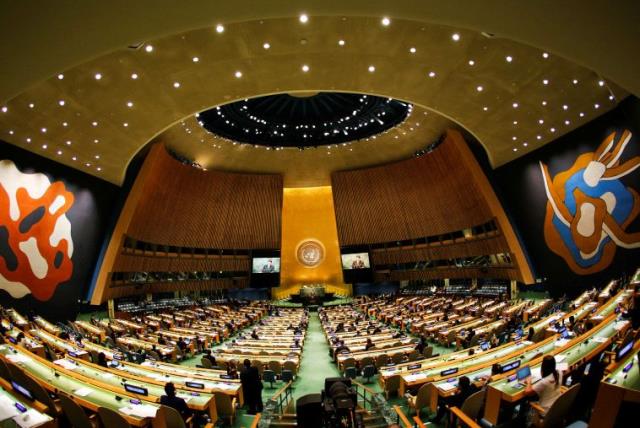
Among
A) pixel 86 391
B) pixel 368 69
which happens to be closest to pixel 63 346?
pixel 86 391

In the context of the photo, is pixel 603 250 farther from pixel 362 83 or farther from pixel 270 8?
pixel 270 8

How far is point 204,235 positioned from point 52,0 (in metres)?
25.4

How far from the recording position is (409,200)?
87.6 feet

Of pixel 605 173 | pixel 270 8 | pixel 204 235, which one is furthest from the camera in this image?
pixel 204 235

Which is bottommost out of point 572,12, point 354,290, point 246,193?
point 354,290

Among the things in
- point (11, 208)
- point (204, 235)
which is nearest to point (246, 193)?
point (204, 235)

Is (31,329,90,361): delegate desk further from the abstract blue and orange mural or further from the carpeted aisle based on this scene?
the abstract blue and orange mural

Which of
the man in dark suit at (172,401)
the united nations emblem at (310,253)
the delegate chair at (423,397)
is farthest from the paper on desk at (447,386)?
the united nations emblem at (310,253)

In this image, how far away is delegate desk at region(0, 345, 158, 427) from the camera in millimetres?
4702

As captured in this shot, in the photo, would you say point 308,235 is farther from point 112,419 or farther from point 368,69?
point 112,419

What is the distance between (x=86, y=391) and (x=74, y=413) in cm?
111

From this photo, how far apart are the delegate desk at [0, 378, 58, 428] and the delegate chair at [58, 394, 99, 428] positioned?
229 millimetres

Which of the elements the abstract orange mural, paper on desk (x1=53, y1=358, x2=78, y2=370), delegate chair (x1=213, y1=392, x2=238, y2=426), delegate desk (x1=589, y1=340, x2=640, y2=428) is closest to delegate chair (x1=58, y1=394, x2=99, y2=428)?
delegate chair (x1=213, y1=392, x2=238, y2=426)

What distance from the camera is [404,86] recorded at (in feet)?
46.9
